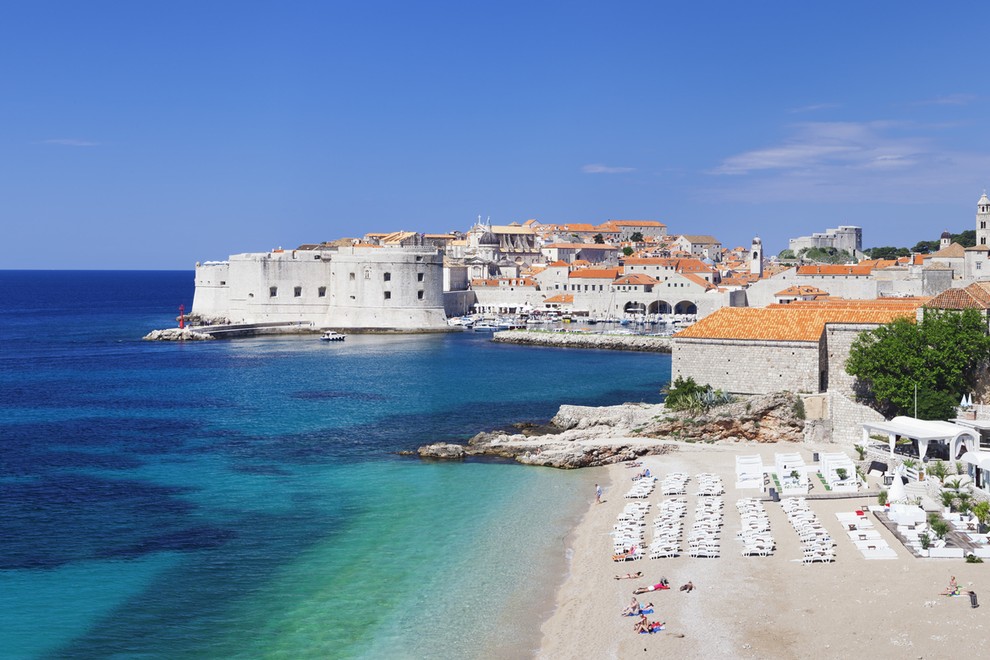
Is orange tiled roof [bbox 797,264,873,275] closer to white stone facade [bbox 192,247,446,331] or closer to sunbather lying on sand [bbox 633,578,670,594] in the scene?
white stone facade [bbox 192,247,446,331]

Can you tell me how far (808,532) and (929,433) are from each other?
430 cm

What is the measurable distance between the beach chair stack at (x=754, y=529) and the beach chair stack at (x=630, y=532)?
1.37 metres

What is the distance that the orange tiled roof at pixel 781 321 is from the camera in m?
20.0

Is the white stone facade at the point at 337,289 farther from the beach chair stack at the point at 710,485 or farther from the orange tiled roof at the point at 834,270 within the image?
the beach chair stack at the point at 710,485

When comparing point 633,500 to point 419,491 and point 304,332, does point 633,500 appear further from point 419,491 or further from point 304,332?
point 304,332

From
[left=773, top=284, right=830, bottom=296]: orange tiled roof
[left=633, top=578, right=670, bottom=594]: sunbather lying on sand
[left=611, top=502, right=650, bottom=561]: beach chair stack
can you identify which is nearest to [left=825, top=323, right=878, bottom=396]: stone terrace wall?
[left=611, top=502, right=650, bottom=561]: beach chair stack

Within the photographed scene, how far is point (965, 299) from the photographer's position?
1920cm

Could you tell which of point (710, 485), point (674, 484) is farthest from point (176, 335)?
point (710, 485)

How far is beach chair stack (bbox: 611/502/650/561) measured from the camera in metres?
12.7

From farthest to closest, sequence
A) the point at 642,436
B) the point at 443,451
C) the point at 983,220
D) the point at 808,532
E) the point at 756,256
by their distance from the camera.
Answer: the point at 756,256 < the point at 983,220 < the point at 642,436 < the point at 443,451 < the point at 808,532

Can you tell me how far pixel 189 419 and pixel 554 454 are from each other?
11.0m

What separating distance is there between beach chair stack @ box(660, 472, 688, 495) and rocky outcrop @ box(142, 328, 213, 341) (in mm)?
38516

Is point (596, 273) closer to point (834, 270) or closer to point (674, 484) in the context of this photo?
point (834, 270)

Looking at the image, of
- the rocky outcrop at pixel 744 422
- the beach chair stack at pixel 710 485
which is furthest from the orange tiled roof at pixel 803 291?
the beach chair stack at pixel 710 485
